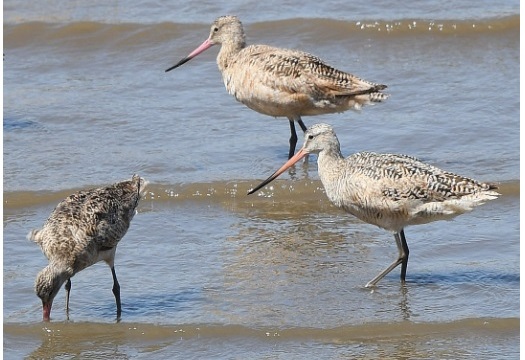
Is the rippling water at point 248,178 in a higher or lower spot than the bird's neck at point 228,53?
lower

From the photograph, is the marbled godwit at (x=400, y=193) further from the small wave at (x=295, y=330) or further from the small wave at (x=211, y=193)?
the small wave at (x=211, y=193)

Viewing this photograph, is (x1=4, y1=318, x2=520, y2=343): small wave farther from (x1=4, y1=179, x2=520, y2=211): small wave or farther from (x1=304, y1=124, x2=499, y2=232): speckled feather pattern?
(x1=4, y1=179, x2=520, y2=211): small wave

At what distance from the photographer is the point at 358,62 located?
1218 cm

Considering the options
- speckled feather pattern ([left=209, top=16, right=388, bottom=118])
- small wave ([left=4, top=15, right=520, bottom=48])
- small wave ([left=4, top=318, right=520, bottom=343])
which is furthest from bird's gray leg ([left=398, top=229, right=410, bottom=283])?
small wave ([left=4, top=15, right=520, bottom=48])

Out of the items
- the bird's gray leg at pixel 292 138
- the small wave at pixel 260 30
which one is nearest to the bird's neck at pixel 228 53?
the bird's gray leg at pixel 292 138

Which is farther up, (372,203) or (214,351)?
(372,203)

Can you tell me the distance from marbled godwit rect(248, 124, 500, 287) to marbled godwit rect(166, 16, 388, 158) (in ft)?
7.57

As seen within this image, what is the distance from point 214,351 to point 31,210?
270 cm

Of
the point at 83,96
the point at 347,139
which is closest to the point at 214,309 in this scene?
the point at 347,139

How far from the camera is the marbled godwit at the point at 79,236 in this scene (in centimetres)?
683

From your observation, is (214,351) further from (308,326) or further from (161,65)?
(161,65)

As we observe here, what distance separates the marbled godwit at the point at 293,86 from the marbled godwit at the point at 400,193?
2.31 m

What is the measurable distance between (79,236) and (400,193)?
1.79 metres

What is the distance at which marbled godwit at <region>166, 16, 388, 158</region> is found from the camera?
9.77 metres
